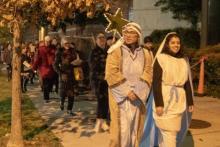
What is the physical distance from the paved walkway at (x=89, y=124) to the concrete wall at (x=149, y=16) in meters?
11.2

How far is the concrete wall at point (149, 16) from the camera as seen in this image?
24.5 metres

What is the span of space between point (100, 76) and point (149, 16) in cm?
1605

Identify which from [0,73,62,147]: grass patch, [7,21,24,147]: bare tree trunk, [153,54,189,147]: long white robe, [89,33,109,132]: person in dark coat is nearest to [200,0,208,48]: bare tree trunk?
[0,73,62,147]: grass patch

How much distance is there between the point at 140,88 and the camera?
6805 millimetres

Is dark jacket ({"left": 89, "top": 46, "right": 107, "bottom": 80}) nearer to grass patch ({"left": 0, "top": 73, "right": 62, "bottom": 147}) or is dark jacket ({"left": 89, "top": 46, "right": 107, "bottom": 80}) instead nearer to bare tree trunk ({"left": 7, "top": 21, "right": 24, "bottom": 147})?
grass patch ({"left": 0, "top": 73, "right": 62, "bottom": 147})

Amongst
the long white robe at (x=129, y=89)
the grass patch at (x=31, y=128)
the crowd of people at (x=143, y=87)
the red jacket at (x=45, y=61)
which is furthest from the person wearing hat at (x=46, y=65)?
the long white robe at (x=129, y=89)

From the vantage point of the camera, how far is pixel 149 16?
25109mm

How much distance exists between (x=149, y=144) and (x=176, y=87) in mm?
1245

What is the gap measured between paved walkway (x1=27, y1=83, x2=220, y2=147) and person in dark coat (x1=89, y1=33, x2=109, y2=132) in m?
0.29

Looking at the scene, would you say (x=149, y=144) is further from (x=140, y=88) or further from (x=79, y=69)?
(x=79, y=69)

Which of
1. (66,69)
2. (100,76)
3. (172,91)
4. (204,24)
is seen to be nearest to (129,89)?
(172,91)

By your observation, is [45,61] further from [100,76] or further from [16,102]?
[16,102]

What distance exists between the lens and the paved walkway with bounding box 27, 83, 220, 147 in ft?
28.1

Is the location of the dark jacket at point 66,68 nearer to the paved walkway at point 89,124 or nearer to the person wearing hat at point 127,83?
the paved walkway at point 89,124
